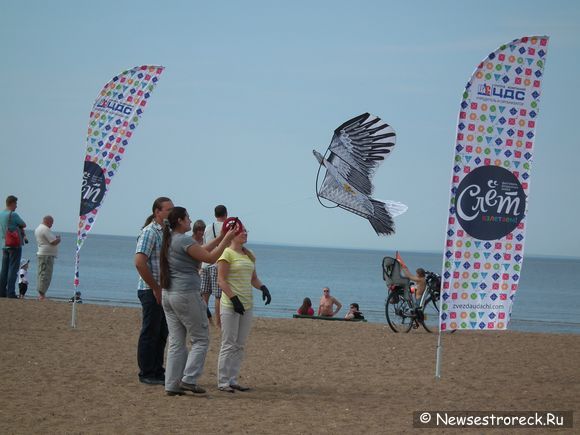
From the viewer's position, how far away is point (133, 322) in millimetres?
14078

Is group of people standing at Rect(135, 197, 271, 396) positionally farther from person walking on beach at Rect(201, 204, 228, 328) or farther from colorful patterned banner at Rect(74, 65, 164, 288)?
colorful patterned banner at Rect(74, 65, 164, 288)

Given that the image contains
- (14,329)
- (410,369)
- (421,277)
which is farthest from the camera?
(421,277)

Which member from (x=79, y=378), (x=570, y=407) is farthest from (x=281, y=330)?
(x=570, y=407)

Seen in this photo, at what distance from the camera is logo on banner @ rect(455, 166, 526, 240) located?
9133mm

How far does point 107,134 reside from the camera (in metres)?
12.3

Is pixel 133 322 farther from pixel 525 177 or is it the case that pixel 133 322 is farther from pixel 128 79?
pixel 525 177

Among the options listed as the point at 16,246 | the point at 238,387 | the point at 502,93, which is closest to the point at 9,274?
the point at 16,246

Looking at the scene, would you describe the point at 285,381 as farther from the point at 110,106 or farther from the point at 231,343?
the point at 110,106

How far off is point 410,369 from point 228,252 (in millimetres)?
2982

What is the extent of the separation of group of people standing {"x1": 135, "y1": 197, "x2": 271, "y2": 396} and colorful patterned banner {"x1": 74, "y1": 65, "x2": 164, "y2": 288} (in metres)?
3.86

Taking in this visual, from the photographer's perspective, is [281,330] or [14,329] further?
[281,330]

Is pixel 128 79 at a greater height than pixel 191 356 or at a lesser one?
greater

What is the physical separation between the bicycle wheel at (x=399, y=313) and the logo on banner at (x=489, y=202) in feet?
18.6

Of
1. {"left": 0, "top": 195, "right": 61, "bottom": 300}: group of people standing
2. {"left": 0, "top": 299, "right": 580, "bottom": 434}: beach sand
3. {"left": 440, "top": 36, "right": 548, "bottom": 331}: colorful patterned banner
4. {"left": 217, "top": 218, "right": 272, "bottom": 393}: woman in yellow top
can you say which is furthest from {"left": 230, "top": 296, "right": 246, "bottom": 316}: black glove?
{"left": 0, "top": 195, "right": 61, "bottom": 300}: group of people standing
